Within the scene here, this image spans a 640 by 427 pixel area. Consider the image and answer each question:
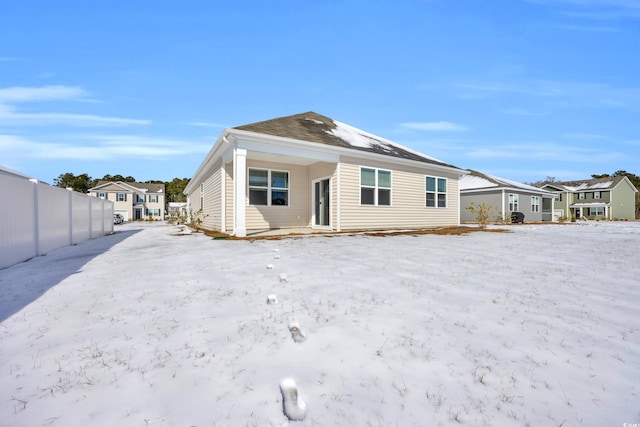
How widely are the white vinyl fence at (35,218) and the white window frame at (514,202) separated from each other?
2702 cm

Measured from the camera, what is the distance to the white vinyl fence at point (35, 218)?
507cm

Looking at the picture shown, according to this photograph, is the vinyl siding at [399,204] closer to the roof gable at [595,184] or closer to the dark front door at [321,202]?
the dark front door at [321,202]

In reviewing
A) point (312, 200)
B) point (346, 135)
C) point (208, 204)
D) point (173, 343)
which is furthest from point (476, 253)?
point (208, 204)

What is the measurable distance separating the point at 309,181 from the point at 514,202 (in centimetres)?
2015

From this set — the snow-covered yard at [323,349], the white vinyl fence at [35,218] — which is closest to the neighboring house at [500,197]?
the snow-covered yard at [323,349]

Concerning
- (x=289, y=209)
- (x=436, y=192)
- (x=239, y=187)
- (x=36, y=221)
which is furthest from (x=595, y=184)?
(x=36, y=221)

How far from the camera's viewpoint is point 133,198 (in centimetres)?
4381

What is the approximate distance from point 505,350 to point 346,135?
11563 mm

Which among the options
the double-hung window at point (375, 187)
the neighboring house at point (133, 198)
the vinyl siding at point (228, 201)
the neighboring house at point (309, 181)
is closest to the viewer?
the neighboring house at point (309, 181)

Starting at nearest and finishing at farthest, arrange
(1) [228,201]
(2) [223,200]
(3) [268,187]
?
(1) [228,201], (2) [223,200], (3) [268,187]

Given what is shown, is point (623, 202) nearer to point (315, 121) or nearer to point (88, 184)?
point (315, 121)

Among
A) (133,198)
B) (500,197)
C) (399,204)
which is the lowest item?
(399,204)

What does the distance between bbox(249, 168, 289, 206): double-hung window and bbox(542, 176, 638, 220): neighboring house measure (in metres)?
37.7

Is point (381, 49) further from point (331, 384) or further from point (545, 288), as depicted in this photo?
point (331, 384)
